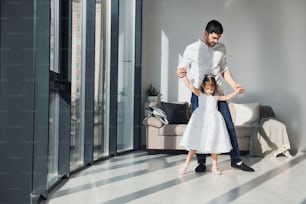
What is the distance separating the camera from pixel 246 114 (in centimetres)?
516

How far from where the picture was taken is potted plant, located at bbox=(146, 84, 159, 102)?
5270 millimetres

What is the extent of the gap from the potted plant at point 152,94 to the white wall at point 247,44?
0.15 meters

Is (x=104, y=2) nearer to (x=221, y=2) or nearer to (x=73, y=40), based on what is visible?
(x=73, y=40)

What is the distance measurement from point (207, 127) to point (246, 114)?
74.9 inches

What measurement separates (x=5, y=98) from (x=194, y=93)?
189cm

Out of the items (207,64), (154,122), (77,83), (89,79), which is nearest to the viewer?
(207,64)

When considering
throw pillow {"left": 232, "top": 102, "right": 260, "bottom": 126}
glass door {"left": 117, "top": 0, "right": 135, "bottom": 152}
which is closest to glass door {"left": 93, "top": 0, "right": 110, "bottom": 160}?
glass door {"left": 117, "top": 0, "right": 135, "bottom": 152}

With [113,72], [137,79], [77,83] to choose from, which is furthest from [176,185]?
[137,79]

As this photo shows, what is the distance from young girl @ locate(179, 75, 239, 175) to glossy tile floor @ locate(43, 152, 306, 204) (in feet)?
0.82

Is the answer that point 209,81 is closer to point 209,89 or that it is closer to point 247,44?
point 209,89

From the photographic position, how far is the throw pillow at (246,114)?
5.12 meters

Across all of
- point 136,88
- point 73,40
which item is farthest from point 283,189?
point 136,88

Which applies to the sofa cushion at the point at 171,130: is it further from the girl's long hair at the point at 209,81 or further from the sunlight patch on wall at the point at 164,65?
the girl's long hair at the point at 209,81

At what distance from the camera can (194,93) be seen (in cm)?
356
